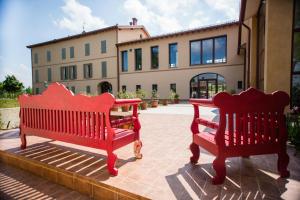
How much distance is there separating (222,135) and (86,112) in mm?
1785

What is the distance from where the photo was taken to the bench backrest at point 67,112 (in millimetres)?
2465

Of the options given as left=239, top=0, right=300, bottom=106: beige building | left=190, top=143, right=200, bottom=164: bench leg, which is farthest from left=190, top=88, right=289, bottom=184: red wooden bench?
left=239, top=0, right=300, bottom=106: beige building

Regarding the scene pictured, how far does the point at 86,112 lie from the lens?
2.61 metres

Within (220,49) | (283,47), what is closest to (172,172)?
(283,47)

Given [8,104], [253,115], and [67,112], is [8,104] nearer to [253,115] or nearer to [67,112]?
[67,112]

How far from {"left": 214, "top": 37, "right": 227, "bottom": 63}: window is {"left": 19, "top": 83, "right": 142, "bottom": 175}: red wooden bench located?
16504 mm

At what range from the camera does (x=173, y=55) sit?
19.8m

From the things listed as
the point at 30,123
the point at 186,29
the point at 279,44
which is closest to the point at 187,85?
the point at 186,29

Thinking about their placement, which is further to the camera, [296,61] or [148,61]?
[148,61]

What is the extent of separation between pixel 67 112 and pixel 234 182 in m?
2.46

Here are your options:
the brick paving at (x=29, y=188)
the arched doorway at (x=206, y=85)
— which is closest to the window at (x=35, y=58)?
the arched doorway at (x=206, y=85)

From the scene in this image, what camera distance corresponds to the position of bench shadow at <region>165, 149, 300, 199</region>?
75.9 inches

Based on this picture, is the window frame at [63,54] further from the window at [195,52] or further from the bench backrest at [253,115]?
the bench backrest at [253,115]

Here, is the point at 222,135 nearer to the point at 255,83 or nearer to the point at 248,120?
the point at 248,120
